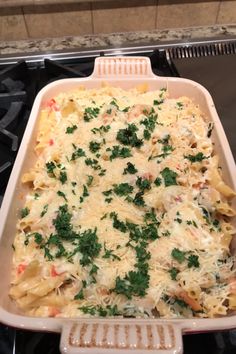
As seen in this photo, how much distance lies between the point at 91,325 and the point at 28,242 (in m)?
0.32

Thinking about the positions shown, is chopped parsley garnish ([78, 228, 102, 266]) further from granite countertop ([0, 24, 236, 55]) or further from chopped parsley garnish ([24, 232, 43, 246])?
granite countertop ([0, 24, 236, 55])

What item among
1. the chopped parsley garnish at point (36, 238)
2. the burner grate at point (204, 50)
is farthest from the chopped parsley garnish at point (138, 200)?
the burner grate at point (204, 50)

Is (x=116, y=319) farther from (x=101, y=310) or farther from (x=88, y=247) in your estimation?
(x=88, y=247)

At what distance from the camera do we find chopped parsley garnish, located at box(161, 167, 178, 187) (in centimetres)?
98

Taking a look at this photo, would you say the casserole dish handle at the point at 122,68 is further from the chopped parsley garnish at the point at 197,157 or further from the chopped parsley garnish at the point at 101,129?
the chopped parsley garnish at the point at 197,157

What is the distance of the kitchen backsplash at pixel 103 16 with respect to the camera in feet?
5.25

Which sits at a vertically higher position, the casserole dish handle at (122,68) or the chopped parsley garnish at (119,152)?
the casserole dish handle at (122,68)

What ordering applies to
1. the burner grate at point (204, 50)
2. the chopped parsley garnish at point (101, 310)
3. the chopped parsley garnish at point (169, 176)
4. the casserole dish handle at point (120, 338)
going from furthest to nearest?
the burner grate at point (204, 50) → the chopped parsley garnish at point (169, 176) → the chopped parsley garnish at point (101, 310) → the casserole dish handle at point (120, 338)

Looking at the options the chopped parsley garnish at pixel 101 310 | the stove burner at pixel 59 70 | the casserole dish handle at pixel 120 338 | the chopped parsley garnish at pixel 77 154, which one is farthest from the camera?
the stove burner at pixel 59 70

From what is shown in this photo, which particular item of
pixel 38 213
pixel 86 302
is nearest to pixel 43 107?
pixel 38 213

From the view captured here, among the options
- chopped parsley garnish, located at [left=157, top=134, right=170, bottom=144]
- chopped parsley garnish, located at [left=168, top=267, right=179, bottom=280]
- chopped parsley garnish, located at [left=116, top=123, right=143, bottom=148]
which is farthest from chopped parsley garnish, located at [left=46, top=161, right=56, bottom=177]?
chopped parsley garnish, located at [left=168, top=267, right=179, bottom=280]

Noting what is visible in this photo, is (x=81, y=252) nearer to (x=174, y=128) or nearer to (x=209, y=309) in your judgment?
(x=209, y=309)

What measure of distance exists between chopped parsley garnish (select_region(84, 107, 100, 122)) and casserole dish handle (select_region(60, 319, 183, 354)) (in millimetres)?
721

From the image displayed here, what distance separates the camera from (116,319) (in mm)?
692
